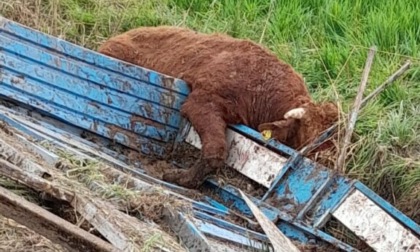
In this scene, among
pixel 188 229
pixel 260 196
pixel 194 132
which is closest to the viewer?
pixel 188 229

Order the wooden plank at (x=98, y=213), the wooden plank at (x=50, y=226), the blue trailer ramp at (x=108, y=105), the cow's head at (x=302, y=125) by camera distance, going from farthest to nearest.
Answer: the cow's head at (x=302, y=125), the blue trailer ramp at (x=108, y=105), the wooden plank at (x=98, y=213), the wooden plank at (x=50, y=226)

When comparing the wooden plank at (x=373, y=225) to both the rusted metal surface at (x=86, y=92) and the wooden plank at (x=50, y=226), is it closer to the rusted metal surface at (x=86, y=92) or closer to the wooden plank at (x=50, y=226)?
the rusted metal surface at (x=86, y=92)

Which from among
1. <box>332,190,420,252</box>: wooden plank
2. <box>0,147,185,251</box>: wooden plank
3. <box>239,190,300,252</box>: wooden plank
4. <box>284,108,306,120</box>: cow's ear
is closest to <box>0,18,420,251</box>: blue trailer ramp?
<box>284,108,306,120</box>: cow's ear

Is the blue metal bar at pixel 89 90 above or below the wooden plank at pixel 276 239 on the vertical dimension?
below

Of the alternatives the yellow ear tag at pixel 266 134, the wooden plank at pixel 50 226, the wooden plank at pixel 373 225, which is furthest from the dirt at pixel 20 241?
the yellow ear tag at pixel 266 134

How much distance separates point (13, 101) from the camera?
6.84 meters

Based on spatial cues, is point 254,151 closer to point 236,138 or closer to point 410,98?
point 236,138

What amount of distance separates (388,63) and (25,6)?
3370mm

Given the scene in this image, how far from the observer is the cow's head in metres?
6.45

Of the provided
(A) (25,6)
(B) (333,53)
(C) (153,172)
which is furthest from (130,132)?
(A) (25,6)

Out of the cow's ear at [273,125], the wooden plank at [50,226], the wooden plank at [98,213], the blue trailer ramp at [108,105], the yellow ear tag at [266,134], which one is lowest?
the blue trailer ramp at [108,105]

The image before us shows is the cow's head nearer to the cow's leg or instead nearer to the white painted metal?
the white painted metal

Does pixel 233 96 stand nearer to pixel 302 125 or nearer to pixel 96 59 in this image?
pixel 302 125

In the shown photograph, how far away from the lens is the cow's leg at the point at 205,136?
20.9ft
